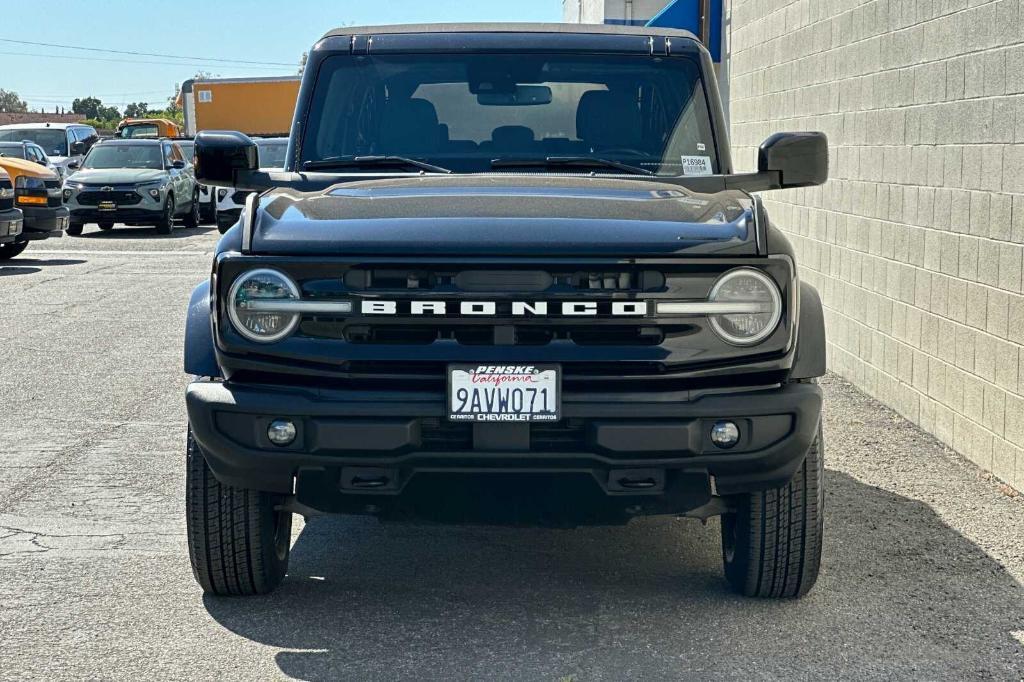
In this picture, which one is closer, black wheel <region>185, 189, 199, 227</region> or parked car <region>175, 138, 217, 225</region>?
black wheel <region>185, 189, 199, 227</region>

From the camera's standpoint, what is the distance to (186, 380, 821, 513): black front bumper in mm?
4156

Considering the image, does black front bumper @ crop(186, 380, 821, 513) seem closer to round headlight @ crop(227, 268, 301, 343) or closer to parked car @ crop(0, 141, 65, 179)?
round headlight @ crop(227, 268, 301, 343)

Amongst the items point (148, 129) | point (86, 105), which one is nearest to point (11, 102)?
point (86, 105)

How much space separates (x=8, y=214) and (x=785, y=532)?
14.9 metres

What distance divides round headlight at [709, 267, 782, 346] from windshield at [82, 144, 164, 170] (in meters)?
23.8

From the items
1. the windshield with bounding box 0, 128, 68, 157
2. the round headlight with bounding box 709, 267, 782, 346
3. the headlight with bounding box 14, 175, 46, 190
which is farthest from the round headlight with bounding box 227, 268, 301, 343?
the windshield with bounding box 0, 128, 68, 157

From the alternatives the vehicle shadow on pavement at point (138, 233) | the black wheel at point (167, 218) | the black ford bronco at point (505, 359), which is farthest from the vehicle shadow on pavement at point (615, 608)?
the black wheel at point (167, 218)

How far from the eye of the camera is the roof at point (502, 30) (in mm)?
6039

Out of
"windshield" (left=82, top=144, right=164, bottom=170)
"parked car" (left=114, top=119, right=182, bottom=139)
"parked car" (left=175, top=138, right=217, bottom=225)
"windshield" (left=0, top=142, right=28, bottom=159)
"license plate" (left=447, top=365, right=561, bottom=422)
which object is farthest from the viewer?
"parked car" (left=114, top=119, right=182, bottom=139)

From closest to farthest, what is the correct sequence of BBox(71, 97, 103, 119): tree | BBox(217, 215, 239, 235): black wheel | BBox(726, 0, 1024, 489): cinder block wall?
1. BBox(726, 0, 1024, 489): cinder block wall
2. BBox(217, 215, 239, 235): black wheel
3. BBox(71, 97, 103, 119): tree

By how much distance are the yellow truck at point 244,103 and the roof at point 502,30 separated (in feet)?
97.4

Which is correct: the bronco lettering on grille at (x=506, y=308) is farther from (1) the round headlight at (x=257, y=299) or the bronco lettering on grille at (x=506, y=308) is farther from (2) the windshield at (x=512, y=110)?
(2) the windshield at (x=512, y=110)

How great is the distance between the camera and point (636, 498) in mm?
4375

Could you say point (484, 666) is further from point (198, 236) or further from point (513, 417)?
point (198, 236)
